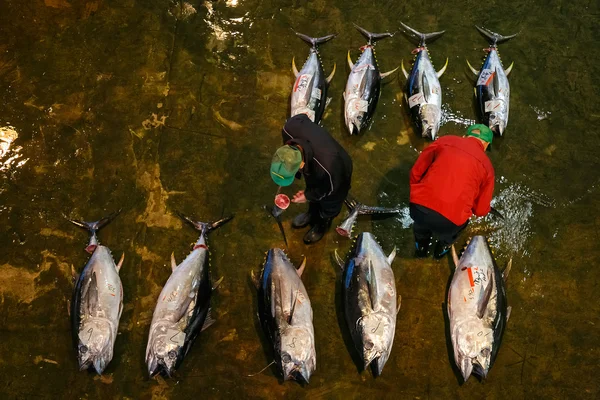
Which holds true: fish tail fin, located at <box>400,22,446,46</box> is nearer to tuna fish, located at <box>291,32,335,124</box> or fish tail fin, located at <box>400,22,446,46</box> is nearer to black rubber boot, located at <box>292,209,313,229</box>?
tuna fish, located at <box>291,32,335,124</box>

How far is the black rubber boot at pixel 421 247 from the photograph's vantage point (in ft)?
14.5

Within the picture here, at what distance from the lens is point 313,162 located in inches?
134

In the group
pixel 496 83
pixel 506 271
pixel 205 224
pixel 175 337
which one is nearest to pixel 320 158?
pixel 205 224

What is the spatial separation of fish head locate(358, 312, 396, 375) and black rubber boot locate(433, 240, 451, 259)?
90 cm

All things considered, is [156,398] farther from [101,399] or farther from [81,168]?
[81,168]

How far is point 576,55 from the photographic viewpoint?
17.5ft

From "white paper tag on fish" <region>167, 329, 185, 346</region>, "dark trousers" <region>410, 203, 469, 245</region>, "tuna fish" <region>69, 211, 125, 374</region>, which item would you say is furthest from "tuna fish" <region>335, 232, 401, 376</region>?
"tuna fish" <region>69, 211, 125, 374</region>

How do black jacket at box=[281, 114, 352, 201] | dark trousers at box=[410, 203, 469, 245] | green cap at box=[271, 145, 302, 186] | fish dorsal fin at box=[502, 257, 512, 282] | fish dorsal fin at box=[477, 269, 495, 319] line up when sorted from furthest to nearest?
fish dorsal fin at box=[502, 257, 512, 282] → fish dorsal fin at box=[477, 269, 495, 319] → dark trousers at box=[410, 203, 469, 245] → black jacket at box=[281, 114, 352, 201] → green cap at box=[271, 145, 302, 186]

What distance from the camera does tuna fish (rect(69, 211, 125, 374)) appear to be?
12.9 ft

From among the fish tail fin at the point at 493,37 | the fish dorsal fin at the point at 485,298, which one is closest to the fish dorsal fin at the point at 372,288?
the fish dorsal fin at the point at 485,298

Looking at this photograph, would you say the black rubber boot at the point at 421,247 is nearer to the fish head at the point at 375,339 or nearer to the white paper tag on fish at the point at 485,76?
the fish head at the point at 375,339

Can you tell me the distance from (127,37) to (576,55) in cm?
531

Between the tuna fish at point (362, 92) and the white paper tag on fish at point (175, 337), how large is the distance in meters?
2.66

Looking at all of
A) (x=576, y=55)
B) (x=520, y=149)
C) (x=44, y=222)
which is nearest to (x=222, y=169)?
(x=44, y=222)
